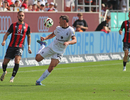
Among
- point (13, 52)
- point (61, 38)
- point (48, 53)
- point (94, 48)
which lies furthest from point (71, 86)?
point (94, 48)

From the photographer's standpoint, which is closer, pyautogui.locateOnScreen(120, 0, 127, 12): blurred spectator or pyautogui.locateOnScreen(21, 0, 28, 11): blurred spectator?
pyautogui.locateOnScreen(21, 0, 28, 11): blurred spectator

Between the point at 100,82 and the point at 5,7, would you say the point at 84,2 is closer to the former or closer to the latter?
the point at 5,7

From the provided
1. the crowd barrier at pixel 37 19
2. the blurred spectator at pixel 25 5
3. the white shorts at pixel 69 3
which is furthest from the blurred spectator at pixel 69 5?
the blurred spectator at pixel 25 5

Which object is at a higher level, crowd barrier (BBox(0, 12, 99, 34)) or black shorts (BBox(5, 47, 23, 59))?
crowd barrier (BBox(0, 12, 99, 34))

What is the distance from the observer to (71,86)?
35.0ft

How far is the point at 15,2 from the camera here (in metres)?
21.8

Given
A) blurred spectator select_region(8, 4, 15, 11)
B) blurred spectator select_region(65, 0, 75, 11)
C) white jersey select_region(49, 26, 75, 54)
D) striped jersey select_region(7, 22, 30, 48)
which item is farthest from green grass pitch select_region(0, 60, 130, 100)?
blurred spectator select_region(65, 0, 75, 11)

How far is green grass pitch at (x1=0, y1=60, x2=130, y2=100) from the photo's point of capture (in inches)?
350

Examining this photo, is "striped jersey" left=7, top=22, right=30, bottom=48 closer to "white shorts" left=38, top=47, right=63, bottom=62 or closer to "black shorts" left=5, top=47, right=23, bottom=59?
"black shorts" left=5, top=47, right=23, bottom=59

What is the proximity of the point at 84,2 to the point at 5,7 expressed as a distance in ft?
20.7

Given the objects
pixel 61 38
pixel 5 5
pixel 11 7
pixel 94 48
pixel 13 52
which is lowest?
pixel 94 48

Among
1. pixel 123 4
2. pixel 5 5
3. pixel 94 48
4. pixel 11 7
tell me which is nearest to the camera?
pixel 94 48

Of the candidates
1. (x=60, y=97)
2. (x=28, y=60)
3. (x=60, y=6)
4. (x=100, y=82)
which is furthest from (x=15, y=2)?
(x=60, y=97)

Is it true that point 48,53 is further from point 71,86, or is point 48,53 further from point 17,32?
point 17,32
